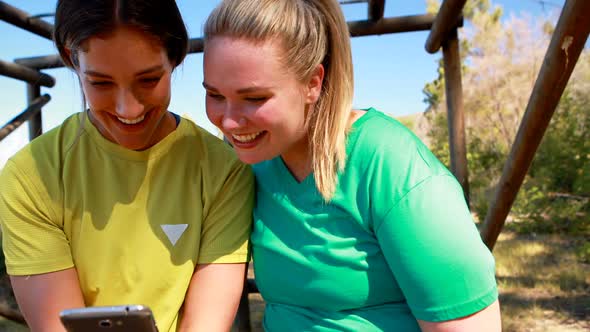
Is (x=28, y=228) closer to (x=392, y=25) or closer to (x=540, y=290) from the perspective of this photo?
(x=392, y=25)

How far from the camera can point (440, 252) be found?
127 cm

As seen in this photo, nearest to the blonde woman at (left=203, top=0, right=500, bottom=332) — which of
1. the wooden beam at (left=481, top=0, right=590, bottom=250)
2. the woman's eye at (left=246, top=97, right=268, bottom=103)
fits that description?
the woman's eye at (left=246, top=97, right=268, bottom=103)

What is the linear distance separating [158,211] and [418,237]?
71 centimetres

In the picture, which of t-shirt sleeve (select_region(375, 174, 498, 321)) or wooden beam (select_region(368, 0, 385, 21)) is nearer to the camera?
t-shirt sleeve (select_region(375, 174, 498, 321))

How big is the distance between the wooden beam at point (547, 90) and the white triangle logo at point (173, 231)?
147 centimetres

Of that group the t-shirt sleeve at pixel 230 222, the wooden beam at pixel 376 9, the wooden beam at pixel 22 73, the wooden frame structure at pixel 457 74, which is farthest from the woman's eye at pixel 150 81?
the wooden beam at pixel 22 73

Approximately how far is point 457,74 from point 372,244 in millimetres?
2172

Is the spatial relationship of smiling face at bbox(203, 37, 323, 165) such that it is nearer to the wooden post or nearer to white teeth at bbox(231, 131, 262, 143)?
white teeth at bbox(231, 131, 262, 143)

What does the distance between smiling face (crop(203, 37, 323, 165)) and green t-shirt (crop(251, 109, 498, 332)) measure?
0.17m

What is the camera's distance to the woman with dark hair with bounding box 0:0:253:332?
1.39 m

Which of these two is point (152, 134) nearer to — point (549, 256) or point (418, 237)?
point (418, 237)

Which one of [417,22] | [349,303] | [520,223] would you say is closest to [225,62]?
[349,303]

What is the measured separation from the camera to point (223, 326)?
1.53 m

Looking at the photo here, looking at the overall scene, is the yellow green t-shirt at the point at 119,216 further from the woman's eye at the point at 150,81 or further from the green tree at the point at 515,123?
the green tree at the point at 515,123
